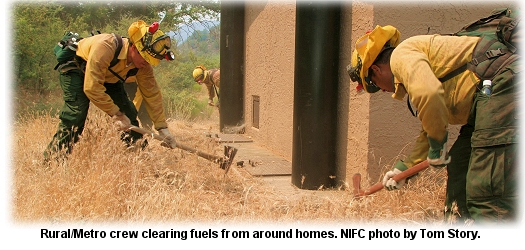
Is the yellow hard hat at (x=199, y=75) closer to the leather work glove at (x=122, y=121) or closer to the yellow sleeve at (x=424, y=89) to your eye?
the leather work glove at (x=122, y=121)

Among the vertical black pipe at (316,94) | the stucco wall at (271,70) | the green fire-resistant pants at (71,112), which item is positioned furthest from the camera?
the stucco wall at (271,70)

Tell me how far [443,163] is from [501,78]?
21.8 inches

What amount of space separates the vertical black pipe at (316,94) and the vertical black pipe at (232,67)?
444cm

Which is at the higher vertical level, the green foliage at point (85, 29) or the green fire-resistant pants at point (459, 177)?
the green foliage at point (85, 29)

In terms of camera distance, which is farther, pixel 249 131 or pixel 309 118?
pixel 249 131

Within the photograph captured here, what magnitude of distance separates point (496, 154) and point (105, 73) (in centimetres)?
373

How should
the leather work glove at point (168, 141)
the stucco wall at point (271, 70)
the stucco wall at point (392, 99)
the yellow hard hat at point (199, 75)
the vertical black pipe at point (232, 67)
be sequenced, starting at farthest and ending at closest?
the yellow hard hat at point (199, 75), the vertical black pipe at point (232, 67), the stucco wall at point (271, 70), the leather work glove at point (168, 141), the stucco wall at point (392, 99)

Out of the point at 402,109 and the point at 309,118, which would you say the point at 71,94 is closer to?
the point at 309,118

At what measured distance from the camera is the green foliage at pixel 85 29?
11398mm

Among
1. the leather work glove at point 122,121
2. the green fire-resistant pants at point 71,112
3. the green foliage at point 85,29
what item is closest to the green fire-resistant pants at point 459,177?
the green fire-resistant pants at point 71,112

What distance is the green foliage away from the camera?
1140 cm

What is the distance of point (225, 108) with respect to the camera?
31.0 ft

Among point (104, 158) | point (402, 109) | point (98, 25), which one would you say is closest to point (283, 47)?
point (402, 109)

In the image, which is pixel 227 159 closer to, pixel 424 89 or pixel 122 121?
pixel 122 121
